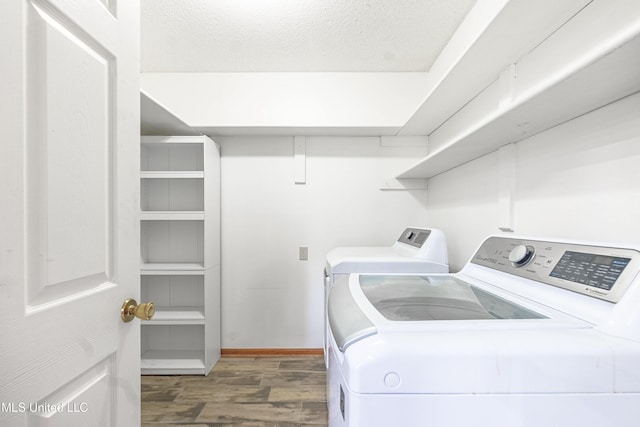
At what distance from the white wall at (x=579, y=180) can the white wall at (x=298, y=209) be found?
88 centimetres

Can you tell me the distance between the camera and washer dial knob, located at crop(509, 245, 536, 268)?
892 millimetres

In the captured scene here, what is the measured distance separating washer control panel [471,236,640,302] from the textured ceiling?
4.60 ft

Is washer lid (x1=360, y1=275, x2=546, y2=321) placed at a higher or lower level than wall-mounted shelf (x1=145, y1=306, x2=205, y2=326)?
higher

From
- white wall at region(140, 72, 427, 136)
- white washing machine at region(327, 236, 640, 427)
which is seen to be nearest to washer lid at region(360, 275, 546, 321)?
white washing machine at region(327, 236, 640, 427)

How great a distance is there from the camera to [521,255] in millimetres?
905

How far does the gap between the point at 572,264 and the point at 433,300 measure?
1.27 feet

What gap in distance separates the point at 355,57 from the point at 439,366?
207 centimetres

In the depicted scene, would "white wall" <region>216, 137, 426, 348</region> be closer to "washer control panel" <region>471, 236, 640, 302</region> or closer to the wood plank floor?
the wood plank floor

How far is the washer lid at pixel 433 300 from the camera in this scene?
0.74 m

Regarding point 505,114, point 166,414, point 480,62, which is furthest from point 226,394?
point 480,62

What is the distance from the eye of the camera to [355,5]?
1515 millimetres

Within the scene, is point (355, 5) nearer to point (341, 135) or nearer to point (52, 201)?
point (341, 135)

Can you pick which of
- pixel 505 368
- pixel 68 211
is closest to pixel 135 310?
pixel 68 211

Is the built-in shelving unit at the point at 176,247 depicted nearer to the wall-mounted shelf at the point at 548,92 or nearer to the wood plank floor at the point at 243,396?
the wood plank floor at the point at 243,396
